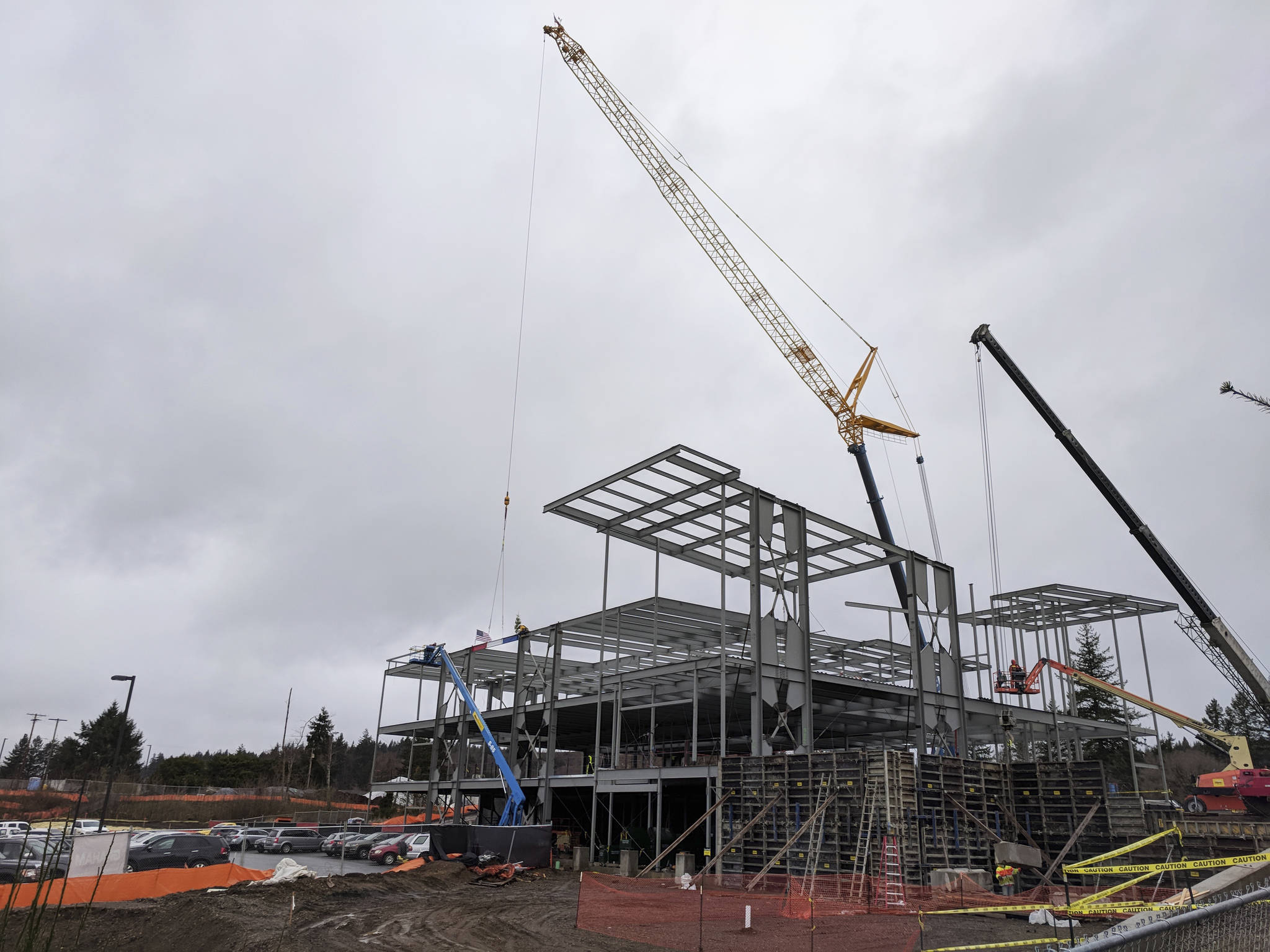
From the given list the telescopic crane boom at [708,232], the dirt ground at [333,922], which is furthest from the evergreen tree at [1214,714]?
the dirt ground at [333,922]

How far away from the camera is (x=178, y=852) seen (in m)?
28.3

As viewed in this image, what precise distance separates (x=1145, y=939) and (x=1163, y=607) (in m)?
37.7

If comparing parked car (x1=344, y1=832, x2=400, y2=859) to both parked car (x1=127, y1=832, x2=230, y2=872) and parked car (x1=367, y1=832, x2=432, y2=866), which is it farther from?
parked car (x1=127, y1=832, x2=230, y2=872)

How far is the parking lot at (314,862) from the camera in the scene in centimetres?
3228

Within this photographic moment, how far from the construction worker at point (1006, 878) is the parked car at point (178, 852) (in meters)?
24.2

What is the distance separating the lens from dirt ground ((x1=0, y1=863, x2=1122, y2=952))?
1402cm

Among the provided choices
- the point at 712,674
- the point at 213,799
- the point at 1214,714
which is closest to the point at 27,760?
the point at 213,799

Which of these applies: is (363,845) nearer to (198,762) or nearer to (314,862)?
(314,862)

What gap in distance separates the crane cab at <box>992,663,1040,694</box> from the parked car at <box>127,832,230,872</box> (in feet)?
100

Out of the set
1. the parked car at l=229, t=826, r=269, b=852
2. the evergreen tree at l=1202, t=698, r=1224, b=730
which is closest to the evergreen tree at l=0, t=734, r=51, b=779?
the parked car at l=229, t=826, r=269, b=852

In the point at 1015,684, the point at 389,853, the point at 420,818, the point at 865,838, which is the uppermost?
the point at 1015,684

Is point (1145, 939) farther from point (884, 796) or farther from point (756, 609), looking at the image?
point (756, 609)

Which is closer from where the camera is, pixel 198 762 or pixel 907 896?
pixel 907 896

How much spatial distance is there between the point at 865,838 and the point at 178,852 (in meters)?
22.3
